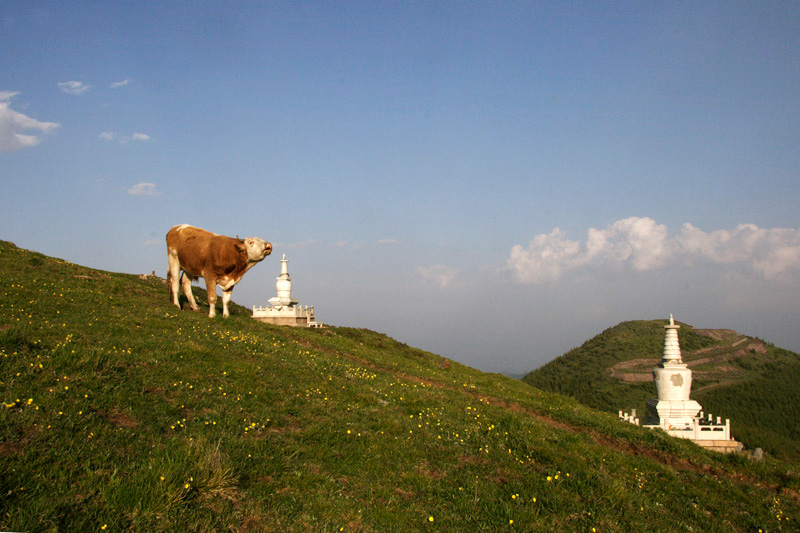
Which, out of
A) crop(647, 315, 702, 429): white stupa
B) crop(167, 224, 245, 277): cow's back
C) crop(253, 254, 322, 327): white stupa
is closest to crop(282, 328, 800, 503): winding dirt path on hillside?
crop(167, 224, 245, 277): cow's back

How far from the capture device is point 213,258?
70.8 ft

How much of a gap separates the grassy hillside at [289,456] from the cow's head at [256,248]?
27.0 ft

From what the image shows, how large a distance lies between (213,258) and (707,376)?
8169 cm

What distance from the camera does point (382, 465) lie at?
8.23 meters

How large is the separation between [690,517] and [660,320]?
121 metres

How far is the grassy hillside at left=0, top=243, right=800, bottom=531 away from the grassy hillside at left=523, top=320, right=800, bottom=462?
33.2 m

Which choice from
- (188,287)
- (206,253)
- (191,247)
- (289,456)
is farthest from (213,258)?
(289,456)

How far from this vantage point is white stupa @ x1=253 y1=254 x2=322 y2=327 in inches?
1470

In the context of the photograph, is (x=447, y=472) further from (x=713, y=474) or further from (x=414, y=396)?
(x=713, y=474)

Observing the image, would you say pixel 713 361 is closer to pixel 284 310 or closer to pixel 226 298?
pixel 284 310

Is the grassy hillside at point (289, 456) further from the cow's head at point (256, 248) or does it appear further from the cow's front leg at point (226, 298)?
the cow's head at point (256, 248)

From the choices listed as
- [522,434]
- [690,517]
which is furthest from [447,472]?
[690,517]

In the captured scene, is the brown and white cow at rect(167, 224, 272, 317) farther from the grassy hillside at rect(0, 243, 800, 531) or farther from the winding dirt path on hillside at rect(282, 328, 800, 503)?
the winding dirt path on hillside at rect(282, 328, 800, 503)

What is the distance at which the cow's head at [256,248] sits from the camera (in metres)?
21.8
